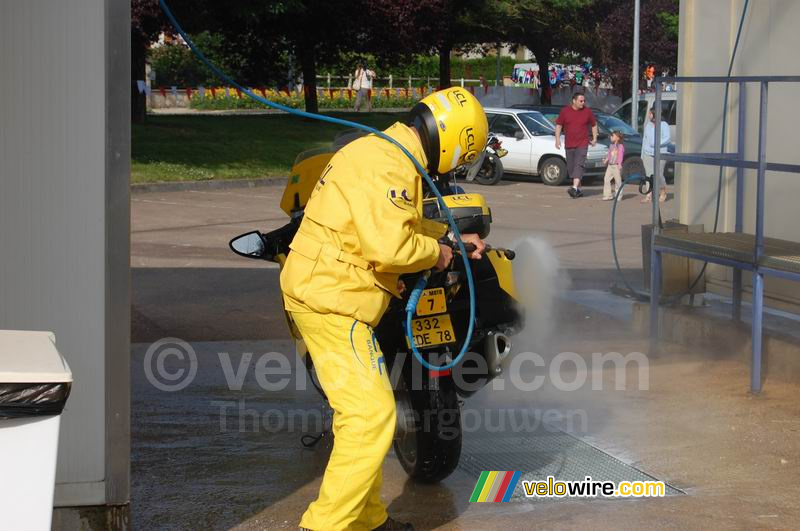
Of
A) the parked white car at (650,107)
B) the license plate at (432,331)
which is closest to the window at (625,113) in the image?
the parked white car at (650,107)

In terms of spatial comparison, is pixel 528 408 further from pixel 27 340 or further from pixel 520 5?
pixel 520 5

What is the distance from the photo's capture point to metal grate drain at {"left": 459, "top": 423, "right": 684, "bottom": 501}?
5.64 m

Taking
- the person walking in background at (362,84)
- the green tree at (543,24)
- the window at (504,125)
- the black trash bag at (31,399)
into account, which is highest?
the green tree at (543,24)

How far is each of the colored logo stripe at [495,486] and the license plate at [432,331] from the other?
30.7 inches

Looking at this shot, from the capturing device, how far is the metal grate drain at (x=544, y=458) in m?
5.64

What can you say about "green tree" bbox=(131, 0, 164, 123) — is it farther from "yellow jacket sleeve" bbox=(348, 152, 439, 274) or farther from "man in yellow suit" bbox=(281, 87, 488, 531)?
"yellow jacket sleeve" bbox=(348, 152, 439, 274)

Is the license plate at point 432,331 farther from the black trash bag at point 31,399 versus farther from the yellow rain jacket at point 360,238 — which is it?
the black trash bag at point 31,399

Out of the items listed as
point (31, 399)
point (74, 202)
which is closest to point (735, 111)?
point (74, 202)

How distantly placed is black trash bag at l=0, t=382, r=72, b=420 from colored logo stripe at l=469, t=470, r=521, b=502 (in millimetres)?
2748

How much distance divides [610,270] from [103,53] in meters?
8.48

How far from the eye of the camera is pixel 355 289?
4398 mm

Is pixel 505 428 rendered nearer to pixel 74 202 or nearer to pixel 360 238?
pixel 360 238

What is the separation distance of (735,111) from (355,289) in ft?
18.4

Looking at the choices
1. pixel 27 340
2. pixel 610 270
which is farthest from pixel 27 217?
pixel 610 270
